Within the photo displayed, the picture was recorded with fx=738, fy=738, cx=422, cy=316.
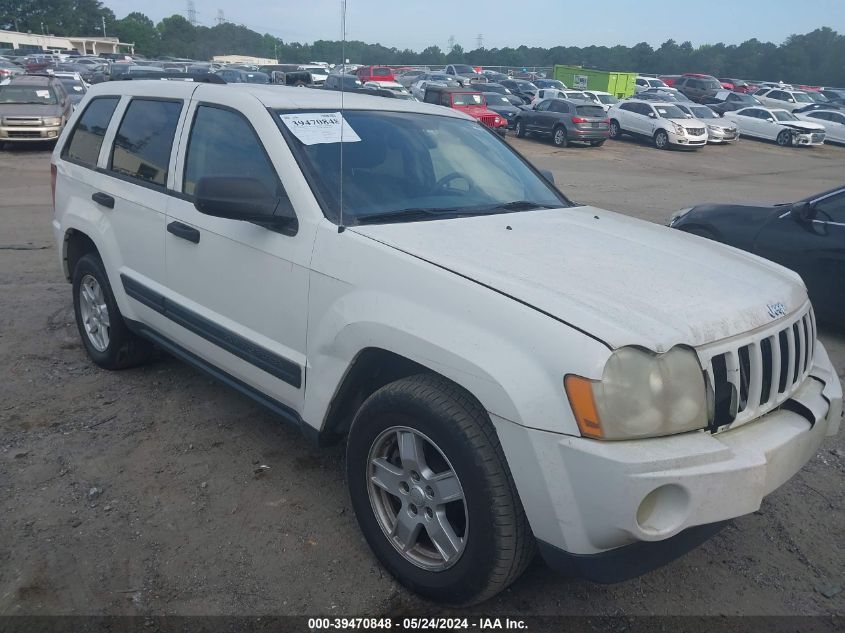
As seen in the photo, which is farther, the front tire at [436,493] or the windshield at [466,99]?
the windshield at [466,99]

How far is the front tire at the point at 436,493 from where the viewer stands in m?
2.46

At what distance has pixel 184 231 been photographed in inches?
147

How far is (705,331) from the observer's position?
8.14ft

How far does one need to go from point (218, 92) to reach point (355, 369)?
5.88 feet

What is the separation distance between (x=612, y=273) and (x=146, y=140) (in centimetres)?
284

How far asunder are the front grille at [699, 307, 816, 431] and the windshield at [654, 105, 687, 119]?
85.8 ft

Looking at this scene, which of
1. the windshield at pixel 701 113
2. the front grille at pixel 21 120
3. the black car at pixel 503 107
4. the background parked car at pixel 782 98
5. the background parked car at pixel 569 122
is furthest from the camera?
the background parked car at pixel 782 98

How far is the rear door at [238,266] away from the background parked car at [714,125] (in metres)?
26.8

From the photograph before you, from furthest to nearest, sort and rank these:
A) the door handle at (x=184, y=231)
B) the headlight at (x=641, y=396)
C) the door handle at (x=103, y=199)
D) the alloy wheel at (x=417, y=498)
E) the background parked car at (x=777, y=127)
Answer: the background parked car at (x=777, y=127)
the door handle at (x=103, y=199)
the door handle at (x=184, y=231)
the alloy wheel at (x=417, y=498)
the headlight at (x=641, y=396)

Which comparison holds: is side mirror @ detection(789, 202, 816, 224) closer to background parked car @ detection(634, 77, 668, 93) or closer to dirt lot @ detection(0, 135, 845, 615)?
dirt lot @ detection(0, 135, 845, 615)

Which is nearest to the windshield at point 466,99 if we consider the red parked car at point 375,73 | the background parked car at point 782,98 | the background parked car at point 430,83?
the background parked car at point 430,83

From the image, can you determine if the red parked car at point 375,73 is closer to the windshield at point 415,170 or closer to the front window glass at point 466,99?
the front window glass at point 466,99

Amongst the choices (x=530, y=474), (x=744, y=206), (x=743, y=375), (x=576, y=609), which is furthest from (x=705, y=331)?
(x=744, y=206)

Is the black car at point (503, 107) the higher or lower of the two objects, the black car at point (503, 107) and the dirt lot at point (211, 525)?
the higher
